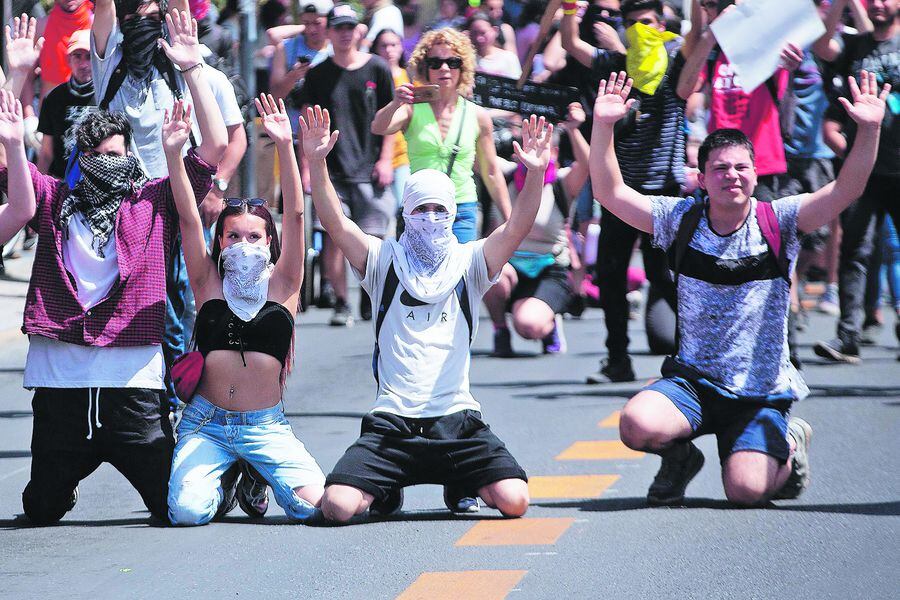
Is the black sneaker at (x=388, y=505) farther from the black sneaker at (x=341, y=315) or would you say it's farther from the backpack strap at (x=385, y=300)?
the black sneaker at (x=341, y=315)

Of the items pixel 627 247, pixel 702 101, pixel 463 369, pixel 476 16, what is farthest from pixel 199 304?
pixel 702 101

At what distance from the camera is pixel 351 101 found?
12898 mm

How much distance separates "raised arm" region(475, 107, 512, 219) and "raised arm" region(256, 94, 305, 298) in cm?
357

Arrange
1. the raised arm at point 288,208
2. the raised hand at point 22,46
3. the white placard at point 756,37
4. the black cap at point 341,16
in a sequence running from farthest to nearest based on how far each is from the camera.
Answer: the black cap at point 341,16, the white placard at point 756,37, the raised hand at point 22,46, the raised arm at point 288,208

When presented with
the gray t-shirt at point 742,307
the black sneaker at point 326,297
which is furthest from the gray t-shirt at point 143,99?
the black sneaker at point 326,297

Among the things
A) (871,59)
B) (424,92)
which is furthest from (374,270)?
(871,59)

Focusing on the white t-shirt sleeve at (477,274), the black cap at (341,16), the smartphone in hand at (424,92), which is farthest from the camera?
the black cap at (341,16)

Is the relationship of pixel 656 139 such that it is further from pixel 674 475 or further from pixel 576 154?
pixel 674 475

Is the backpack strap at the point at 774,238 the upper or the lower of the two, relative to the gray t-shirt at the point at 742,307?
upper

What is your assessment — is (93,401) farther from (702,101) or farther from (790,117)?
(702,101)

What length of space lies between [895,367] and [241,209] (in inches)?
235

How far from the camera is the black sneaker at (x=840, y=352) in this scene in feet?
38.4

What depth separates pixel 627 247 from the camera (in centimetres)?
1068

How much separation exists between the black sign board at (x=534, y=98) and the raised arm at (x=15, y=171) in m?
3.78
